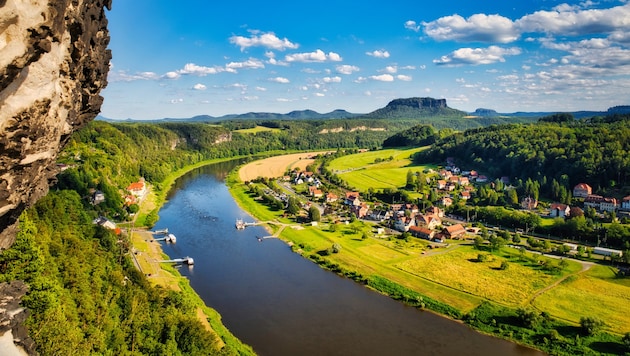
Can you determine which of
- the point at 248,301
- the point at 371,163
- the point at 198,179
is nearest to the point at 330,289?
the point at 248,301

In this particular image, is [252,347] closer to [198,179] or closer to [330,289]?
[330,289]

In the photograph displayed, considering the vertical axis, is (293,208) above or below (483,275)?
above

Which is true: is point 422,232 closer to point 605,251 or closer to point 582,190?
point 605,251

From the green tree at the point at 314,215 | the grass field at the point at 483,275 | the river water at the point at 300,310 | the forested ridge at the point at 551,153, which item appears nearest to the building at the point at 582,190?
the forested ridge at the point at 551,153

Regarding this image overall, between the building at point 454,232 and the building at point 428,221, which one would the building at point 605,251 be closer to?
the building at point 454,232

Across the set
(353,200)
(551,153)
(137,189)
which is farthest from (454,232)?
(137,189)
